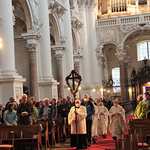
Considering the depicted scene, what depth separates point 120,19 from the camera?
40156mm

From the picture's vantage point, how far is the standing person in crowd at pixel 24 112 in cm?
1385

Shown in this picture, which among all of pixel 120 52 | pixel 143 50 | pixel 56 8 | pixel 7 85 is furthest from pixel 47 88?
pixel 143 50

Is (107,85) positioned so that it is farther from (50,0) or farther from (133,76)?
(50,0)

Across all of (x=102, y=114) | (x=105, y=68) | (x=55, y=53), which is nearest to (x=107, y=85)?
(x=105, y=68)

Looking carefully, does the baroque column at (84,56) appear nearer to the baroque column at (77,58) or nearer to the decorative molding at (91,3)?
the baroque column at (77,58)

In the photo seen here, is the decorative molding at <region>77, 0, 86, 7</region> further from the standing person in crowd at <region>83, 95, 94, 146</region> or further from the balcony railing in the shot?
the standing person in crowd at <region>83, 95, 94, 146</region>

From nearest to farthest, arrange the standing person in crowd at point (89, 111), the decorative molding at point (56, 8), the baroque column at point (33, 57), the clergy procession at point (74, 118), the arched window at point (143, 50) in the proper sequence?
the clergy procession at point (74, 118)
the standing person in crowd at point (89, 111)
the baroque column at point (33, 57)
the decorative molding at point (56, 8)
the arched window at point (143, 50)

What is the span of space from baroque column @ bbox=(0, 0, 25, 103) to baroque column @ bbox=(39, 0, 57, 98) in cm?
568

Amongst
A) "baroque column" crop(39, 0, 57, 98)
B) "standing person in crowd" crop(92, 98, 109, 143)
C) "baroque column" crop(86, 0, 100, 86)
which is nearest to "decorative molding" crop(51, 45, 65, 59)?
"baroque column" crop(39, 0, 57, 98)

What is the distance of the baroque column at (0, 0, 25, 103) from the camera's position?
16359 mm

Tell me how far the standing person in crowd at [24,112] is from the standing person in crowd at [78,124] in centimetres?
142

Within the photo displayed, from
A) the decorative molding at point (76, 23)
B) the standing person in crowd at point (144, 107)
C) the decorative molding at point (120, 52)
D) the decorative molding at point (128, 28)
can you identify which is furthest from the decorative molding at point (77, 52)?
the standing person in crowd at point (144, 107)

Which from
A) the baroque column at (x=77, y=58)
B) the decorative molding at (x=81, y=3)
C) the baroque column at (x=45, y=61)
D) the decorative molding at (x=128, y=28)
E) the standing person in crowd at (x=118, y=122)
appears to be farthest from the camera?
the decorative molding at (x=128, y=28)

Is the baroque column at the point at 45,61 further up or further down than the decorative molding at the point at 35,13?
further down
